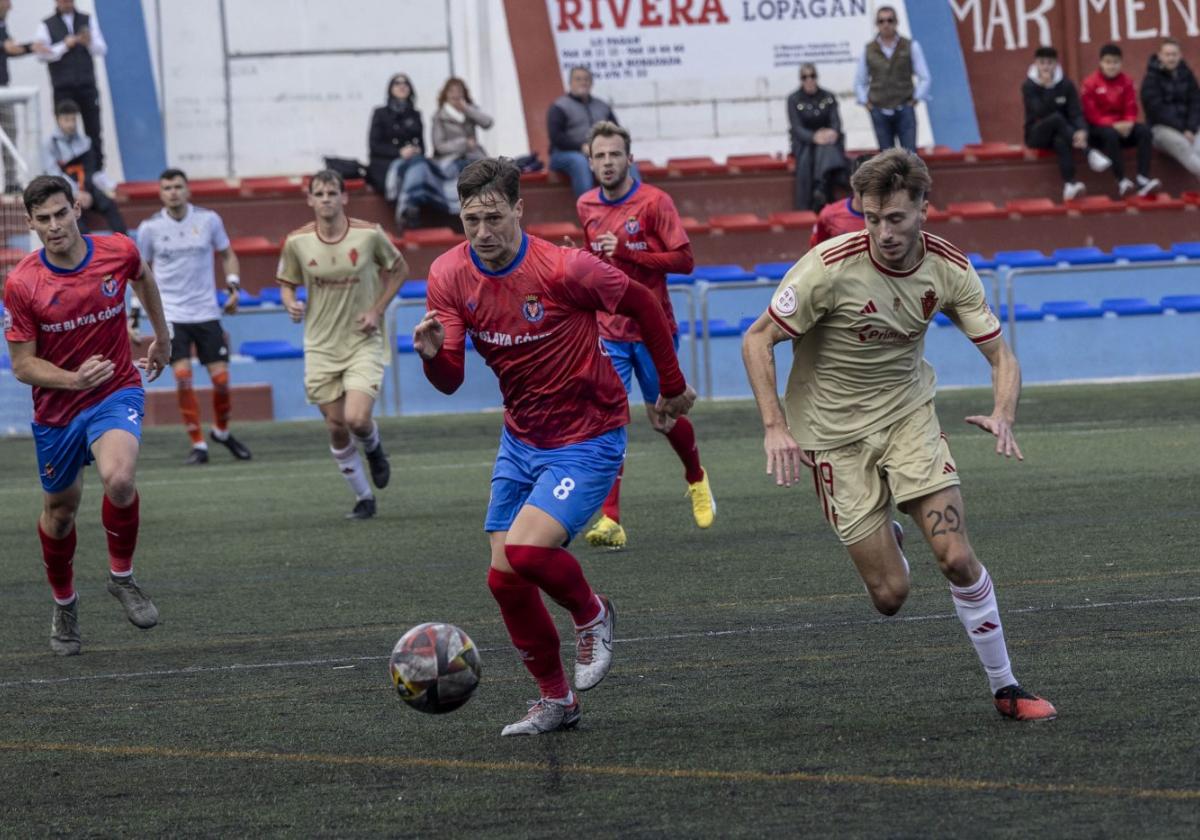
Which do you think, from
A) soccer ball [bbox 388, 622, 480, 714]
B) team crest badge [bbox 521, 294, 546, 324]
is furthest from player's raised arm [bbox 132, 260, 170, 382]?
soccer ball [bbox 388, 622, 480, 714]

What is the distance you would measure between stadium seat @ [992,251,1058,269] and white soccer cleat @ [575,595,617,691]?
17.1 meters

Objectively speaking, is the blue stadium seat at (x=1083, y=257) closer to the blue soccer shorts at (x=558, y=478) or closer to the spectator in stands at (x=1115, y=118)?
the spectator in stands at (x=1115, y=118)

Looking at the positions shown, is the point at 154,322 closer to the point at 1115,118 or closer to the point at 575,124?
the point at 575,124

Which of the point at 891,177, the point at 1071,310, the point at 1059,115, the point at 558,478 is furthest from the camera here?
the point at 1059,115

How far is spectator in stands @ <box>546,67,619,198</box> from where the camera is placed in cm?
2183

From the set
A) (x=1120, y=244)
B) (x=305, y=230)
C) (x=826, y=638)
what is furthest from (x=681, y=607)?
(x=1120, y=244)

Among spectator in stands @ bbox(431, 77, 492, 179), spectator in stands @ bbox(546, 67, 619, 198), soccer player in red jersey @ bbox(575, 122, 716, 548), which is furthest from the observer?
spectator in stands @ bbox(546, 67, 619, 198)

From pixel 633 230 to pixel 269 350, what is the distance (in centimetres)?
949

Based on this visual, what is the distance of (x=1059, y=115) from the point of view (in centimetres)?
2377

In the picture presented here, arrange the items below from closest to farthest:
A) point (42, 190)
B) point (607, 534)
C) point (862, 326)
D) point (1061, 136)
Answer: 1. point (862, 326)
2. point (42, 190)
3. point (607, 534)
4. point (1061, 136)

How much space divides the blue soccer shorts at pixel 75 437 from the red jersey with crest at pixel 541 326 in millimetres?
2500

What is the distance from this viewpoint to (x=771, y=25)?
25375 mm

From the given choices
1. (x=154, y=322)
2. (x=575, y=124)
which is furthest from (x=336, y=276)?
(x=575, y=124)

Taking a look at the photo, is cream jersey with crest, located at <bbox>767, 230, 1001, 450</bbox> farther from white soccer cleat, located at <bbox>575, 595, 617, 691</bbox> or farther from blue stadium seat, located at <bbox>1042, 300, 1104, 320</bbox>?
blue stadium seat, located at <bbox>1042, 300, 1104, 320</bbox>
